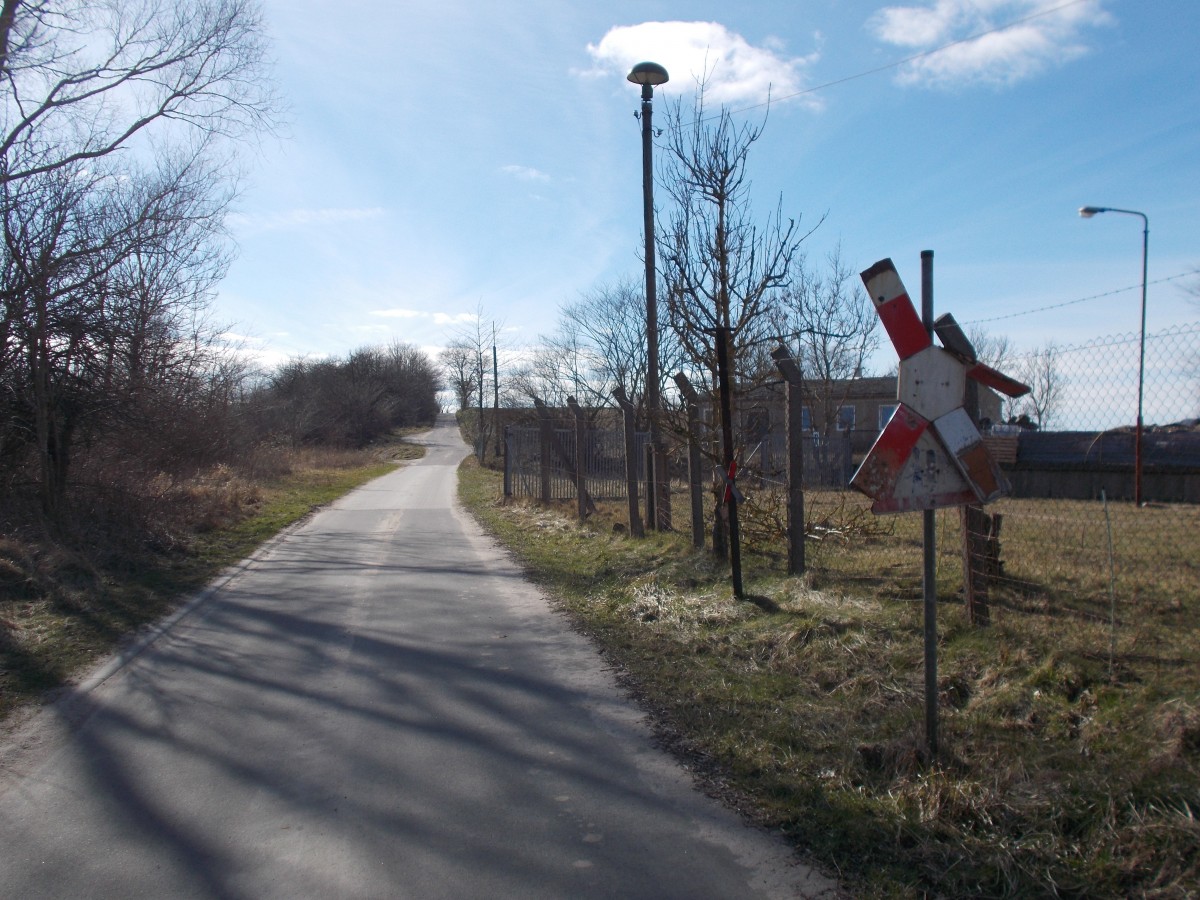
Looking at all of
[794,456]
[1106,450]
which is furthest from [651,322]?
[1106,450]

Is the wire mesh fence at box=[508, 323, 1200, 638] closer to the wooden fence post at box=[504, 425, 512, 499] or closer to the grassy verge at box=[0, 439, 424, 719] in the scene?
the wooden fence post at box=[504, 425, 512, 499]

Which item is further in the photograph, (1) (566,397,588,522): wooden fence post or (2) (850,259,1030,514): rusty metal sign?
(1) (566,397,588,522): wooden fence post

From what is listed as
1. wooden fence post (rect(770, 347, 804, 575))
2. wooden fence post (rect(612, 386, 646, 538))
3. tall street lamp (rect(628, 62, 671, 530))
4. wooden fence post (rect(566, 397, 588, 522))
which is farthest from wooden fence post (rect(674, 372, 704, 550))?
wooden fence post (rect(566, 397, 588, 522))

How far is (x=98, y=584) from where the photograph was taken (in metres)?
10.4

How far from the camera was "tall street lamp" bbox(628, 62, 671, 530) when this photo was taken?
11219mm

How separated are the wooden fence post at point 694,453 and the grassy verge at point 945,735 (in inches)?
112

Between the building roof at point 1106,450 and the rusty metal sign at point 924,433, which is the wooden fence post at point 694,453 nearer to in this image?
the rusty metal sign at point 924,433

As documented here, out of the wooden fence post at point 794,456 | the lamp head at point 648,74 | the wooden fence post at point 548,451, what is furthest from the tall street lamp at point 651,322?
the wooden fence post at point 548,451

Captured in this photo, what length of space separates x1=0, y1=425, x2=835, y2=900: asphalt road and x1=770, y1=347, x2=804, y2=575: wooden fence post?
7.68 feet

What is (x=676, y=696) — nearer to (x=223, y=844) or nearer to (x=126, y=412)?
(x=223, y=844)

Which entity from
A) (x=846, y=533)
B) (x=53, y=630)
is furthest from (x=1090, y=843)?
(x=53, y=630)

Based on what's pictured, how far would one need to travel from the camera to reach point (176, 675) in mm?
6879

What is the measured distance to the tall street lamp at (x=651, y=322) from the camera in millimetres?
11219

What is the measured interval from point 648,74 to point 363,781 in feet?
30.4
